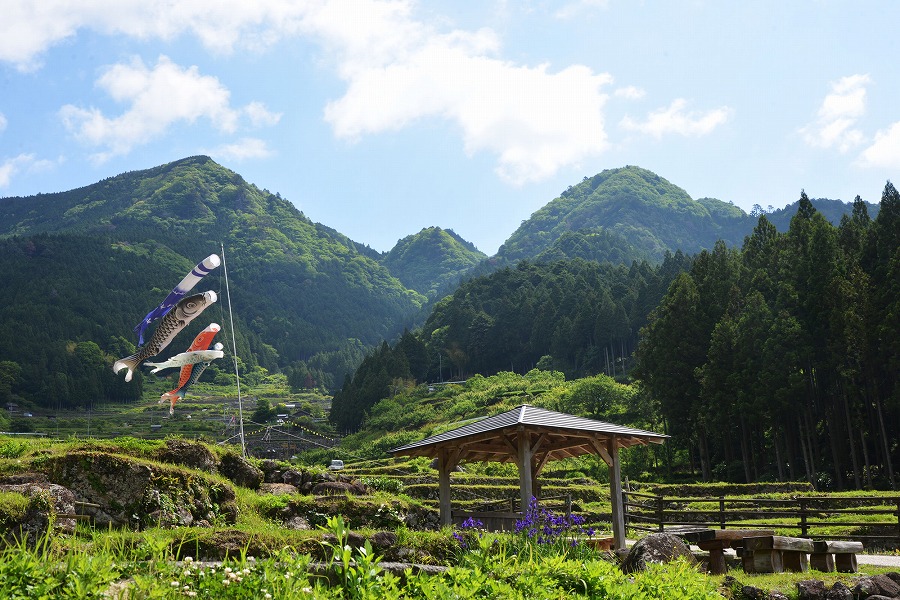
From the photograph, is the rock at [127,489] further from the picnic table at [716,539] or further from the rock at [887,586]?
the rock at [887,586]

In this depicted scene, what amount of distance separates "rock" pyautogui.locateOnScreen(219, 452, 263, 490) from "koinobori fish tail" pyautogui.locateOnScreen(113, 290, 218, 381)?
6.62 meters

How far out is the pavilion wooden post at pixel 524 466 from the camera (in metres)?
13.4

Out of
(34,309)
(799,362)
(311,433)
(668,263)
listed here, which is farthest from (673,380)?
(34,309)

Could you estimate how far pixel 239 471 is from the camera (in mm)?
17016

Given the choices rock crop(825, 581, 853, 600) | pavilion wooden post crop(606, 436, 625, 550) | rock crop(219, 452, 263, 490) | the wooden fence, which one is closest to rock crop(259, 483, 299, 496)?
rock crop(219, 452, 263, 490)

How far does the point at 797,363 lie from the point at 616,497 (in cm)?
2208

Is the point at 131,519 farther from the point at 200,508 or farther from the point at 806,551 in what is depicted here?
the point at 806,551

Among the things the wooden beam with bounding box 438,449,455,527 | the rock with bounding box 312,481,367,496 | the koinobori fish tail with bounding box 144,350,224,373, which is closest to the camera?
the wooden beam with bounding box 438,449,455,527

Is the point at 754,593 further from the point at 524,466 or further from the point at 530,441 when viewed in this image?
the point at 530,441

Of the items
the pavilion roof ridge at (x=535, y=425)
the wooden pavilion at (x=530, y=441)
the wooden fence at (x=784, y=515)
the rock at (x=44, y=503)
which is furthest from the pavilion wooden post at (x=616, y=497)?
the rock at (x=44, y=503)

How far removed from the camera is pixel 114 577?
4660 millimetres

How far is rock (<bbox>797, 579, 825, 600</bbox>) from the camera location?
877cm

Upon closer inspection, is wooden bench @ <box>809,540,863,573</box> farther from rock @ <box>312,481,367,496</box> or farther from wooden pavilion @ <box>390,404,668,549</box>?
rock @ <box>312,481,367,496</box>

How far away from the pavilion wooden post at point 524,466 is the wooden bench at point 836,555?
14.8ft
